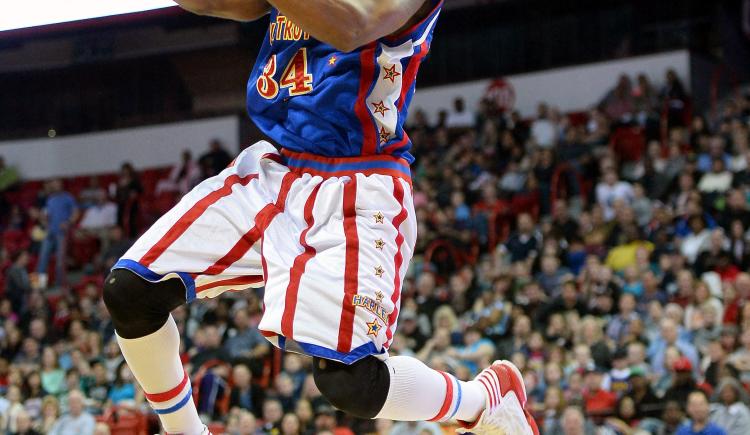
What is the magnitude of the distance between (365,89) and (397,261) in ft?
2.00

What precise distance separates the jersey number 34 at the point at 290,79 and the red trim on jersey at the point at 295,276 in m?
0.40

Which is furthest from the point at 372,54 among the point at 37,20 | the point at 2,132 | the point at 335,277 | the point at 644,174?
the point at 2,132

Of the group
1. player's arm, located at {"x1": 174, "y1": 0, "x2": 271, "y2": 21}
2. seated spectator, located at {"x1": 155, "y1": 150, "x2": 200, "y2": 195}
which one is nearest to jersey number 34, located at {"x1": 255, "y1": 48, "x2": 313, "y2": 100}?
player's arm, located at {"x1": 174, "y1": 0, "x2": 271, "y2": 21}

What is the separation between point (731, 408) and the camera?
8.04 meters

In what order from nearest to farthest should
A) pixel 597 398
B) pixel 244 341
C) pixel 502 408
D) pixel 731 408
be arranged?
1. pixel 502 408
2. pixel 731 408
3. pixel 597 398
4. pixel 244 341

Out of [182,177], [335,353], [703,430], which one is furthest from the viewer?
[182,177]

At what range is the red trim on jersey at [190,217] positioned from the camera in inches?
156

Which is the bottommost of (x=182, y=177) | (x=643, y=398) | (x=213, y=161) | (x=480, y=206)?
(x=643, y=398)

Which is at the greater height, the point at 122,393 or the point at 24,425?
the point at 122,393

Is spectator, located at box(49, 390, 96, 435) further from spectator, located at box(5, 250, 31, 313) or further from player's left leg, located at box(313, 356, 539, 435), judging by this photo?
player's left leg, located at box(313, 356, 539, 435)

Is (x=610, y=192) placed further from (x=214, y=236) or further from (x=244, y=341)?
(x=214, y=236)

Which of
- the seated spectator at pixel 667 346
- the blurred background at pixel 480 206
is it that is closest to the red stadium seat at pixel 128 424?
the blurred background at pixel 480 206

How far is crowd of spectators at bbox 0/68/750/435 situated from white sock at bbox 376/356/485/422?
416 cm

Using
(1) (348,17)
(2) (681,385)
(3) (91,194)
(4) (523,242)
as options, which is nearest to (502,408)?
(1) (348,17)
